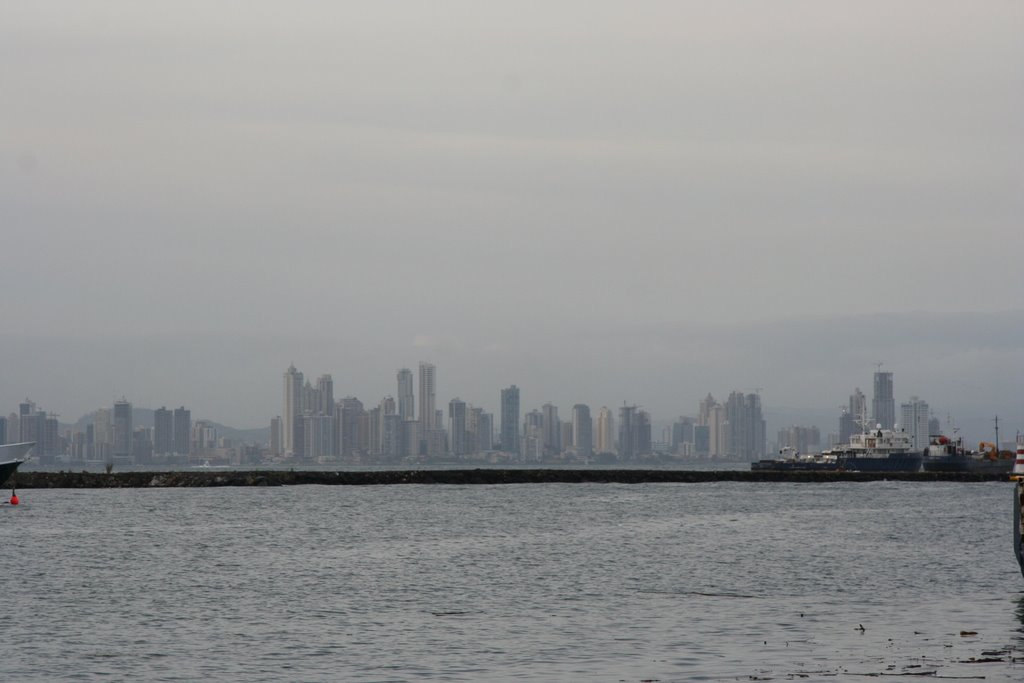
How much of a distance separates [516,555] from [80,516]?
43.1 metres

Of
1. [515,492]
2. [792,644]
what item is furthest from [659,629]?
[515,492]

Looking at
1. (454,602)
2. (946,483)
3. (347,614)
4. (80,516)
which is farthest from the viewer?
(946,483)

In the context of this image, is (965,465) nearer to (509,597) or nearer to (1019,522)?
(1019,522)

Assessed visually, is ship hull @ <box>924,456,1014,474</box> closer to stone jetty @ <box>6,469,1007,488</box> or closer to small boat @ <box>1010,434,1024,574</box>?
stone jetty @ <box>6,469,1007,488</box>

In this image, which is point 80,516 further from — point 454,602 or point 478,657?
point 478,657

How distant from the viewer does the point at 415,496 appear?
12100 centimetres

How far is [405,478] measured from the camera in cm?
15600

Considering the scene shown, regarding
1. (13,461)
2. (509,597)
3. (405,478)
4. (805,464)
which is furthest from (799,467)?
(509,597)

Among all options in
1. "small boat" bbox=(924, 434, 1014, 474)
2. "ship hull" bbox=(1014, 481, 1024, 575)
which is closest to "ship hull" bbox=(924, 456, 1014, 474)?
"small boat" bbox=(924, 434, 1014, 474)

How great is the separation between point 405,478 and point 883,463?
7333 cm

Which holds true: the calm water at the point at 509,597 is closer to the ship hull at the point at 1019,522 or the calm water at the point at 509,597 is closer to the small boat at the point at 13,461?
the ship hull at the point at 1019,522

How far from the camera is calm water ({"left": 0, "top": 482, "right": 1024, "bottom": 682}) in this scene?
28297 millimetres

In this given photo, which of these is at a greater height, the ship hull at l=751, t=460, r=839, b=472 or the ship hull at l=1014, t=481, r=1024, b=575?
the ship hull at l=1014, t=481, r=1024, b=575

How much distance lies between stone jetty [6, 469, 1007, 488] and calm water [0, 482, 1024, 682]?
5820 cm
